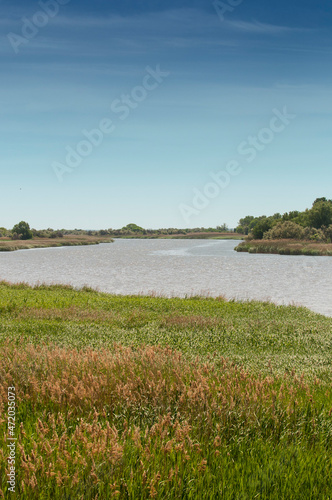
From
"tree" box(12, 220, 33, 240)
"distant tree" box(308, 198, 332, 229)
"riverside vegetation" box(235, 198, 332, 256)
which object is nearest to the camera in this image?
"riverside vegetation" box(235, 198, 332, 256)

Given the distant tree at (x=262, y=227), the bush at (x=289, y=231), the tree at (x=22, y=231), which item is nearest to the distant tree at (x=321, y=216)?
the distant tree at (x=262, y=227)

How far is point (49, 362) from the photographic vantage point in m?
7.36

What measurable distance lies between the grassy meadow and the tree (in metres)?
88.8

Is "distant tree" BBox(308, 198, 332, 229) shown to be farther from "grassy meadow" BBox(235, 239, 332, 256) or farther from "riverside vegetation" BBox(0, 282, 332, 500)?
"riverside vegetation" BBox(0, 282, 332, 500)

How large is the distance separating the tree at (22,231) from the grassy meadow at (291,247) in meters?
88.8

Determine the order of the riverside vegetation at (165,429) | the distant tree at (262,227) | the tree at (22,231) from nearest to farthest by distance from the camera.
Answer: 1. the riverside vegetation at (165,429)
2. the distant tree at (262,227)
3. the tree at (22,231)

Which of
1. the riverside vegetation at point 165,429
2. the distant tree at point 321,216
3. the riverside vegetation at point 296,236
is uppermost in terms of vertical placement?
the distant tree at point 321,216

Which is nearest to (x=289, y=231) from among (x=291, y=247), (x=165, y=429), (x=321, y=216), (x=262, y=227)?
(x=291, y=247)

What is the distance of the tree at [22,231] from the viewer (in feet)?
506

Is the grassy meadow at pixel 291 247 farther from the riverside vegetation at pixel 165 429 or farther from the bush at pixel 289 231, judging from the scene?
the riverside vegetation at pixel 165 429

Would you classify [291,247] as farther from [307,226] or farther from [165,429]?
[165,429]

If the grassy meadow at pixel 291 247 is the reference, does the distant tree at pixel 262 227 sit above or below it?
above

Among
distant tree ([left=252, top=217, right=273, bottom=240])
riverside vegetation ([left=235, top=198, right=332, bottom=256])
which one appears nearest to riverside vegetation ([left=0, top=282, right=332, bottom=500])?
A: riverside vegetation ([left=235, top=198, right=332, bottom=256])

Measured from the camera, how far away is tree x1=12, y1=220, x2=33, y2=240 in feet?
506
